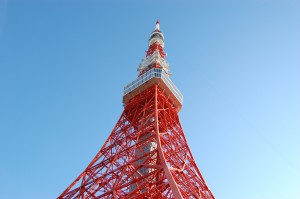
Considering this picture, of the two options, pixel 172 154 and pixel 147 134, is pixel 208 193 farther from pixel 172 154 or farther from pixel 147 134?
pixel 147 134

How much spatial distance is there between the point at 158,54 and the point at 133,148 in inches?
292

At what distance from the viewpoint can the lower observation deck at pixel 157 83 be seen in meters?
17.0

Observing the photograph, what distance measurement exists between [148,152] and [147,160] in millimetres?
367

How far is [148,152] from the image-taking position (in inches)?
517

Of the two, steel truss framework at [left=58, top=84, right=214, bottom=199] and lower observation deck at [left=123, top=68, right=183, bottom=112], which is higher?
lower observation deck at [left=123, top=68, right=183, bottom=112]

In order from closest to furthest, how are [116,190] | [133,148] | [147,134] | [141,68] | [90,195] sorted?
[116,190]
[90,195]
[133,148]
[147,134]
[141,68]

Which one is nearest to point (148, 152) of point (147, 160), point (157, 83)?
point (147, 160)

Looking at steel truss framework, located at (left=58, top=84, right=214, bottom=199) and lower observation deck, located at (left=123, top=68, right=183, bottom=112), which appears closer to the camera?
steel truss framework, located at (left=58, top=84, right=214, bottom=199)

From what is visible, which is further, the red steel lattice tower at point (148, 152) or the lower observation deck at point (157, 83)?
the lower observation deck at point (157, 83)

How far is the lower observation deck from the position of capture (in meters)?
17.0

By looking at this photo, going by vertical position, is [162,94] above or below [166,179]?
above

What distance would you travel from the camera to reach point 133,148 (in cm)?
1436

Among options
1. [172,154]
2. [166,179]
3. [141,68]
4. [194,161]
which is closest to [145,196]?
[166,179]

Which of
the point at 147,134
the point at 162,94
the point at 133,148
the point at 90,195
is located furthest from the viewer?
the point at 162,94
